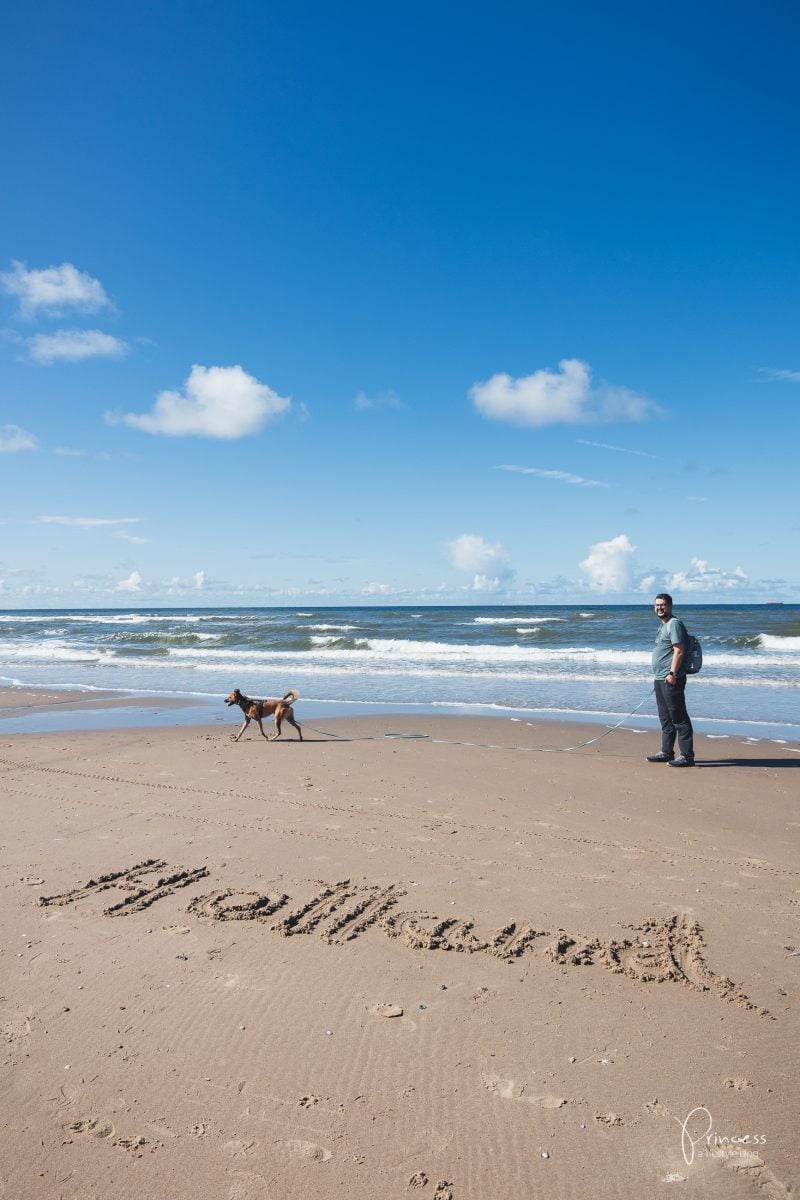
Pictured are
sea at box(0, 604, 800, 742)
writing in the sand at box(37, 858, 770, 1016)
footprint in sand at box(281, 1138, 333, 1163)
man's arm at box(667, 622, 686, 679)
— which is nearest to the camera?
footprint in sand at box(281, 1138, 333, 1163)

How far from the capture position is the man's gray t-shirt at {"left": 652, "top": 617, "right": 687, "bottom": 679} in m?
7.82

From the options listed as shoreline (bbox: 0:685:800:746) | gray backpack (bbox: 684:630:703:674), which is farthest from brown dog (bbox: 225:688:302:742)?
gray backpack (bbox: 684:630:703:674)

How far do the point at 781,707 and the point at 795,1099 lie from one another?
1083 centimetres

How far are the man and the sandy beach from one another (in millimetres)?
1542

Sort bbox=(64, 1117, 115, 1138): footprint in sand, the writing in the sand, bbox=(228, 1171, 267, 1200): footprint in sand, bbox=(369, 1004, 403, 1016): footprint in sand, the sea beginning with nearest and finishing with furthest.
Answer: bbox=(228, 1171, 267, 1200): footprint in sand < bbox=(64, 1117, 115, 1138): footprint in sand < bbox=(369, 1004, 403, 1016): footprint in sand < the writing in the sand < the sea

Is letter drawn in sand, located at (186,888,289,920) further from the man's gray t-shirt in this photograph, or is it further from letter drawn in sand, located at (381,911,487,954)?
the man's gray t-shirt

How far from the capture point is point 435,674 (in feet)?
59.6

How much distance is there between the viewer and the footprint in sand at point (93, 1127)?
94.5 inches

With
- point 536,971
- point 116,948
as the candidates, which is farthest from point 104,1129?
point 536,971

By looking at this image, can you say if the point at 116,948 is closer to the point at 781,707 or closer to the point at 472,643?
the point at 781,707

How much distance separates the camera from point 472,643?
96.6 ft

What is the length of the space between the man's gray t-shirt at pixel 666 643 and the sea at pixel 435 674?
250 centimetres


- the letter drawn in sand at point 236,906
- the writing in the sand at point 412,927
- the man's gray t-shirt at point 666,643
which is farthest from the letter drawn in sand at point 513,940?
the man's gray t-shirt at point 666,643

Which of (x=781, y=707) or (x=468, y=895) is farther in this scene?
(x=781, y=707)
